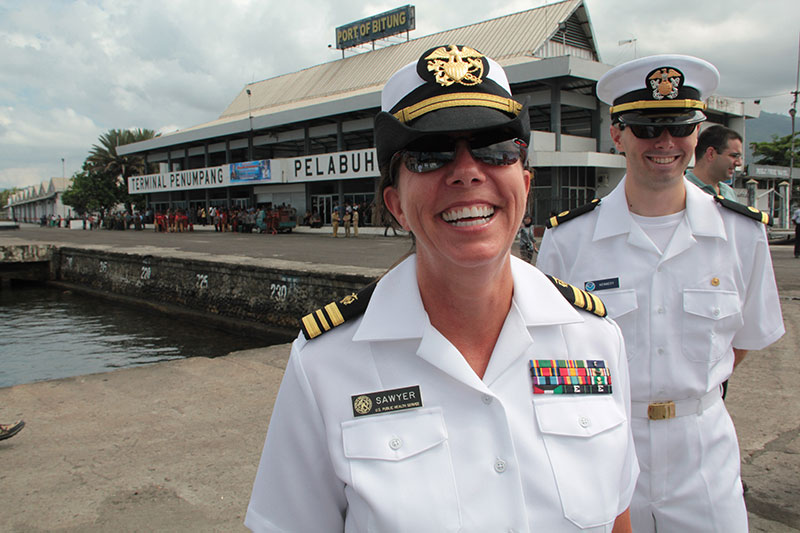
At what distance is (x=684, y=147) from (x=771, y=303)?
0.72 metres

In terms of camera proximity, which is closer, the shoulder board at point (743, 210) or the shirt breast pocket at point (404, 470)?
the shirt breast pocket at point (404, 470)

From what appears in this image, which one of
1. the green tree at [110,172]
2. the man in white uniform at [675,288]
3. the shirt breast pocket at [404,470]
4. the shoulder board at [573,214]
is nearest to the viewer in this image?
the shirt breast pocket at [404,470]

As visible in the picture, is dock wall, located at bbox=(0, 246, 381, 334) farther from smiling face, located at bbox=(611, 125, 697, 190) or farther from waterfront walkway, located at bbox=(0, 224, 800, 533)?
smiling face, located at bbox=(611, 125, 697, 190)

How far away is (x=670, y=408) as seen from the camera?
78.4 inches

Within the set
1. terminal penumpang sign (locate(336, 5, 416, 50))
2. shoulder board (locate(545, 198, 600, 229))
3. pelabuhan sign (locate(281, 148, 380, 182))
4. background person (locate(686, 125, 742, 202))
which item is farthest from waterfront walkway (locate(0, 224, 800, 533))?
terminal penumpang sign (locate(336, 5, 416, 50))

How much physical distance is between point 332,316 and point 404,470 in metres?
0.40

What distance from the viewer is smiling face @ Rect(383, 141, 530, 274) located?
1.26 metres

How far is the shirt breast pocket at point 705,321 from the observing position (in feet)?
6.79

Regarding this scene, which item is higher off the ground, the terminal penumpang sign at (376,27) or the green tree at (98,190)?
the terminal penumpang sign at (376,27)

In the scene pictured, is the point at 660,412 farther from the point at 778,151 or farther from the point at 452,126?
the point at 778,151

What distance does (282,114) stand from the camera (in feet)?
104

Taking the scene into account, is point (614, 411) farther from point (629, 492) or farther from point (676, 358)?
point (676, 358)

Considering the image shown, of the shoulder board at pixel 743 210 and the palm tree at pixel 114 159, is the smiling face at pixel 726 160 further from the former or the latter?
the palm tree at pixel 114 159

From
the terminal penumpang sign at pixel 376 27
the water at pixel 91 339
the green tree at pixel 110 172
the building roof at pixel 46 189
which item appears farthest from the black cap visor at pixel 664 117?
the building roof at pixel 46 189
